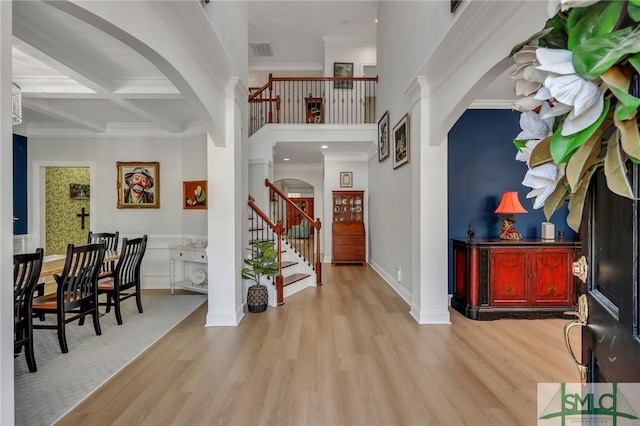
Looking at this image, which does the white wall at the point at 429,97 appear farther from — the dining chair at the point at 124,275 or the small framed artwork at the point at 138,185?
the small framed artwork at the point at 138,185

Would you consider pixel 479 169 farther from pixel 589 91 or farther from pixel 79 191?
pixel 79 191

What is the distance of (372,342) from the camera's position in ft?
9.88

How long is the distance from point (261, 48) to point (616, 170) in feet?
28.0

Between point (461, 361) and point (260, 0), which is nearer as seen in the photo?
point (461, 361)

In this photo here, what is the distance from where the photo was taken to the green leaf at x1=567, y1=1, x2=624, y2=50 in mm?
489

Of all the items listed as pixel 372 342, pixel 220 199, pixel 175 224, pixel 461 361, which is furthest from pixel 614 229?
pixel 175 224

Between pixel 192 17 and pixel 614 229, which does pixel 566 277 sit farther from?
pixel 192 17

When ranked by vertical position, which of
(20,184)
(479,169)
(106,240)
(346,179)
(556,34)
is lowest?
(106,240)

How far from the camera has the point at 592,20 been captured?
518 mm

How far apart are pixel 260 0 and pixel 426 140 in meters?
4.91

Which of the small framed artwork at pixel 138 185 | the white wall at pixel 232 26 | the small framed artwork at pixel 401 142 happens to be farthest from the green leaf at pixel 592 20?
the small framed artwork at pixel 138 185

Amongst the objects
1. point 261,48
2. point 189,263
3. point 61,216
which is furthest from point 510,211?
point 61,216

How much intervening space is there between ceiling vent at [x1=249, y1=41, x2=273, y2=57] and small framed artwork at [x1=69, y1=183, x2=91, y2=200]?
16.4ft

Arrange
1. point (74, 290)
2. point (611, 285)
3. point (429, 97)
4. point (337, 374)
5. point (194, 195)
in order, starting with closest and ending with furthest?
point (611, 285) → point (337, 374) → point (74, 290) → point (429, 97) → point (194, 195)
